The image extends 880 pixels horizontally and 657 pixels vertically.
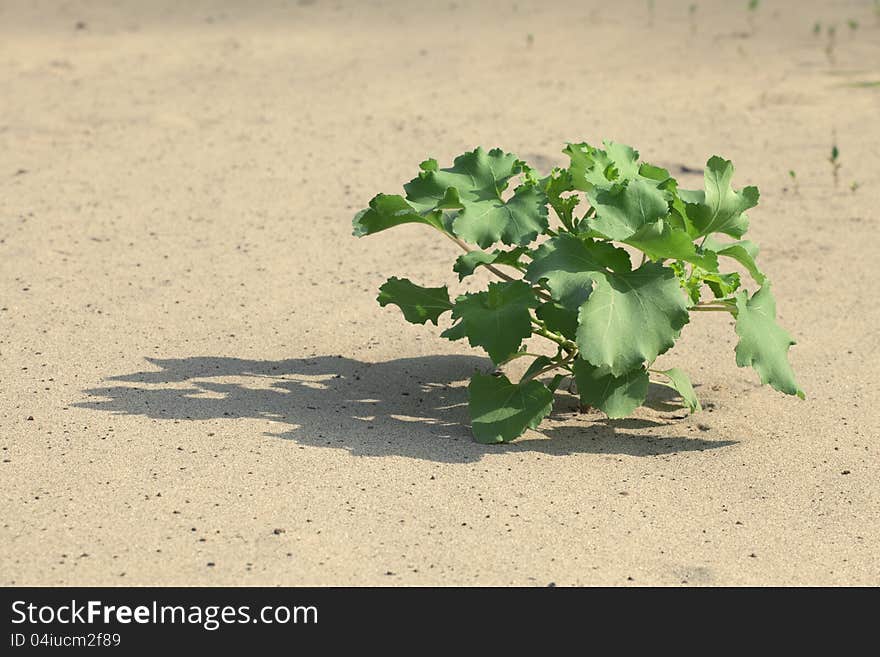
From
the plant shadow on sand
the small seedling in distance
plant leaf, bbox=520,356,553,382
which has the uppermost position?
the small seedling in distance

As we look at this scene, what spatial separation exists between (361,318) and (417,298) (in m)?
0.80

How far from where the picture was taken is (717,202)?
361 centimetres

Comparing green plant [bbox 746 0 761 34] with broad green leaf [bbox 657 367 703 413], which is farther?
green plant [bbox 746 0 761 34]

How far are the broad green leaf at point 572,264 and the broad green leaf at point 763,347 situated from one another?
13.5 inches

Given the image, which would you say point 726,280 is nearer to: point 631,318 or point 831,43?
point 631,318

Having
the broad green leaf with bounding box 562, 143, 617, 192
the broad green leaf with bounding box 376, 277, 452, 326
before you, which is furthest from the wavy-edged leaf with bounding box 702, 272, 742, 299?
the broad green leaf with bounding box 376, 277, 452, 326

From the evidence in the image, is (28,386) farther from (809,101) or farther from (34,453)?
(809,101)

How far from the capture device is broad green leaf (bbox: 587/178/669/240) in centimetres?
338

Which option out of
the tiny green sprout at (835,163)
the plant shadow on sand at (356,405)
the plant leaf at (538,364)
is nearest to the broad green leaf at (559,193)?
the plant leaf at (538,364)

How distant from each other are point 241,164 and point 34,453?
9.65 ft

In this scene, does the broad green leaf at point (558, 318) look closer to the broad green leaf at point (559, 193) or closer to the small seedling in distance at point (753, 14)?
the broad green leaf at point (559, 193)

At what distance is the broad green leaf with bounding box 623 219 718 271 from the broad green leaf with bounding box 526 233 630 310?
0.08 meters

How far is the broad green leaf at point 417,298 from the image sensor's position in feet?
12.6

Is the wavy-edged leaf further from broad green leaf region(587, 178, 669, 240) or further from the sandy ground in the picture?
the sandy ground
